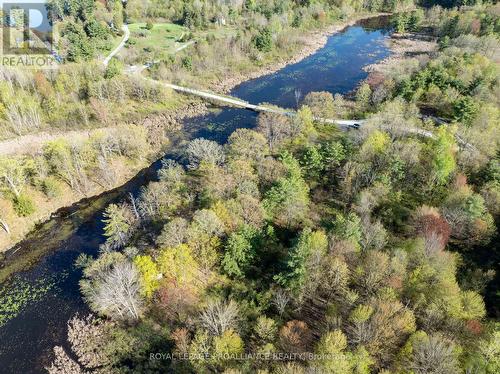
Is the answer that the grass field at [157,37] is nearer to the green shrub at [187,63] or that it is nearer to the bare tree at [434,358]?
the green shrub at [187,63]

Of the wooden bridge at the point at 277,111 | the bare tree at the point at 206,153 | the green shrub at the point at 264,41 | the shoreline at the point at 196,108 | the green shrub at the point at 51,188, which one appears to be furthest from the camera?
the green shrub at the point at 264,41

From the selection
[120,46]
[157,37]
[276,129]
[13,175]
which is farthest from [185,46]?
[13,175]

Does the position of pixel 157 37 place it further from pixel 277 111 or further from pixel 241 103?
pixel 277 111

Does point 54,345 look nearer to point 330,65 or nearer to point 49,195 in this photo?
point 49,195

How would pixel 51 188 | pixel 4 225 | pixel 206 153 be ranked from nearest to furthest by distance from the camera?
pixel 4 225 < pixel 51 188 < pixel 206 153

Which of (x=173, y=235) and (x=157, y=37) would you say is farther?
(x=157, y=37)

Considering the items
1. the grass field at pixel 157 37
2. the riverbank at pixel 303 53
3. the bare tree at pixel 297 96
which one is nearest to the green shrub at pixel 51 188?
the riverbank at pixel 303 53
